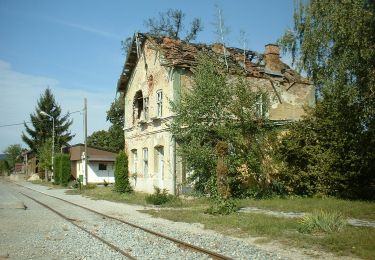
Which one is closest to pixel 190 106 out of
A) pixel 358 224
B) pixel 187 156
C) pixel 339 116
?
pixel 187 156

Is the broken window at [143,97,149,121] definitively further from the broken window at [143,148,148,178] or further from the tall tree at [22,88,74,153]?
the tall tree at [22,88,74,153]

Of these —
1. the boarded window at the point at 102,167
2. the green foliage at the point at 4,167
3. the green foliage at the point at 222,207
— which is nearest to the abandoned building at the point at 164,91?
the green foliage at the point at 222,207

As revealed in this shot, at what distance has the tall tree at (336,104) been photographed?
15219 millimetres

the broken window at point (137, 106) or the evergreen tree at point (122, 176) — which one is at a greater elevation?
the broken window at point (137, 106)

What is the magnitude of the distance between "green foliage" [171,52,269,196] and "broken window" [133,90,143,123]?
30.4ft

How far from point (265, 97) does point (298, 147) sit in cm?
284

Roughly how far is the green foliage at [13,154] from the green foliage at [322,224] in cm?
10166

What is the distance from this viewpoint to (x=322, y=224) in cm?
1133

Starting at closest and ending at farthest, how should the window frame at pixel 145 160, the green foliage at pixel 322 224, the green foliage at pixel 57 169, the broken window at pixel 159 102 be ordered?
the green foliage at pixel 322 224 < the broken window at pixel 159 102 < the window frame at pixel 145 160 < the green foliage at pixel 57 169

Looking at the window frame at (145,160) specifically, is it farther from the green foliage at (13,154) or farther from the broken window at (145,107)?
the green foliage at (13,154)

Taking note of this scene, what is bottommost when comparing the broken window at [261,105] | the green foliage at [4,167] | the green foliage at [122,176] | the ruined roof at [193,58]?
the green foliage at [122,176]

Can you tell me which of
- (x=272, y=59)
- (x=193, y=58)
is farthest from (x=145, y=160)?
(x=272, y=59)

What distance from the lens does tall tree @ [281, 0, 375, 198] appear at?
15219 millimetres

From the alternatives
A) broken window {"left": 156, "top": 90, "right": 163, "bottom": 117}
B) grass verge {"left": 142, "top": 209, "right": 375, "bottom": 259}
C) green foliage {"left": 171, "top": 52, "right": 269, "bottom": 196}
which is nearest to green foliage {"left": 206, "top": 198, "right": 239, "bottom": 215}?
grass verge {"left": 142, "top": 209, "right": 375, "bottom": 259}
